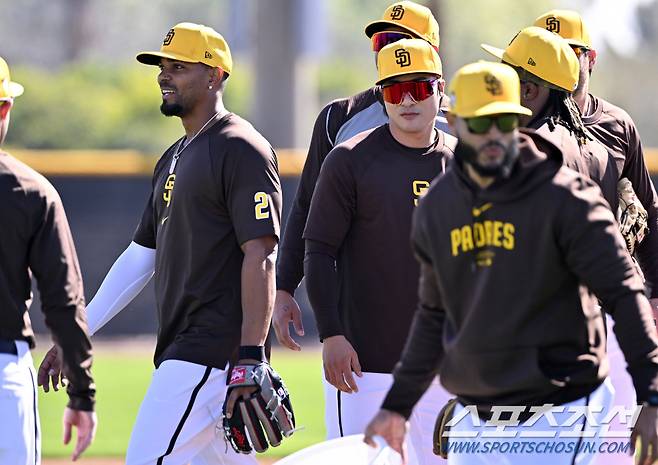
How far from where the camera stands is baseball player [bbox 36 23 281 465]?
616cm

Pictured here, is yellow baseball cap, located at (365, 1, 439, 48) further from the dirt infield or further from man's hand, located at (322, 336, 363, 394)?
the dirt infield

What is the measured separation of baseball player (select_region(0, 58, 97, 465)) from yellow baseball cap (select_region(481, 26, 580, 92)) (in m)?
1.99

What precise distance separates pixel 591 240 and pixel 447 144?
1.95 metres

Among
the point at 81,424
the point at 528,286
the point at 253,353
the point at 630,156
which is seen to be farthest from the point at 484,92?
the point at 630,156

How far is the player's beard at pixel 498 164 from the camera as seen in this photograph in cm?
470

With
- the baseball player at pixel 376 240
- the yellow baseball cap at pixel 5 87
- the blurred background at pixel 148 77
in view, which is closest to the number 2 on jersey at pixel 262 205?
the baseball player at pixel 376 240

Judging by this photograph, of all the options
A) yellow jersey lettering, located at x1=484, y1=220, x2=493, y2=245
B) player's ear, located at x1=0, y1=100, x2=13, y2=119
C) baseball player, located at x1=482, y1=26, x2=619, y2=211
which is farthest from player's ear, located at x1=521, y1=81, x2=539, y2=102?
player's ear, located at x1=0, y1=100, x2=13, y2=119

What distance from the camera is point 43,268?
5348mm

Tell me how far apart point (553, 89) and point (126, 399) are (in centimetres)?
812

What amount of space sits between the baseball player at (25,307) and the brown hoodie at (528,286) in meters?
1.21

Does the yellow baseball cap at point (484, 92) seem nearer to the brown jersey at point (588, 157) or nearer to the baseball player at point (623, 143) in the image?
the brown jersey at point (588, 157)

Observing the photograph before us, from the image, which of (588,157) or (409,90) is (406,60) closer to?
(409,90)

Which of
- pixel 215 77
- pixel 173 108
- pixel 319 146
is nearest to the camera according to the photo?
pixel 173 108

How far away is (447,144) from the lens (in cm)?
651
